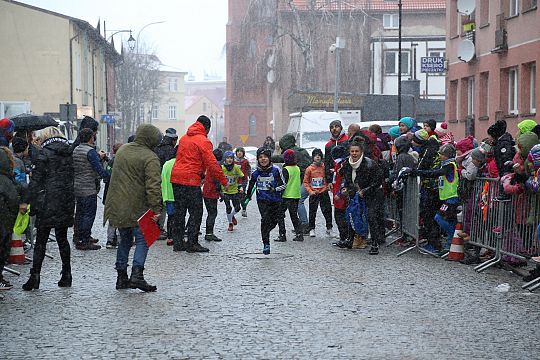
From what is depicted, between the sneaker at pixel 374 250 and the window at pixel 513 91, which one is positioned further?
the window at pixel 513 91

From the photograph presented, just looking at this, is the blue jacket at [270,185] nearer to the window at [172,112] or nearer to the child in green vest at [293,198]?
the child in green vest at [293,198]

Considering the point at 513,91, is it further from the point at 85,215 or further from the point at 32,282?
the point at 32,282

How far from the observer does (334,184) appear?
58.9 feet

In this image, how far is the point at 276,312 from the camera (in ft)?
33.3

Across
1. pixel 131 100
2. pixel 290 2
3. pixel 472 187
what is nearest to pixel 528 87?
pixel 472 187

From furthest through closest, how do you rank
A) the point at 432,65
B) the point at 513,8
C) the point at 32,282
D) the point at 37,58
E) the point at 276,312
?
the point at 37,58 → the point at 432,65 → the point at 513,8 → the point at 32,282 → the point at 276,312

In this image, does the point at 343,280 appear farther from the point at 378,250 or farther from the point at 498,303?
the point at 378,250

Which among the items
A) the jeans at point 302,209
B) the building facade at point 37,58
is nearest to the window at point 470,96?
the jeans at point 302,209

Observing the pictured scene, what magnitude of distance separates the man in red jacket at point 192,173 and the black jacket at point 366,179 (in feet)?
6.24

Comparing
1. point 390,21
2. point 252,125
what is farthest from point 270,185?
point 252,125

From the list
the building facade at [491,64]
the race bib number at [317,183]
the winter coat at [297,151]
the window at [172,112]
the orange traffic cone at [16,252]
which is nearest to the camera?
the orange traffic cone at [16,252]

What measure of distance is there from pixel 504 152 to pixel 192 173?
182 inches

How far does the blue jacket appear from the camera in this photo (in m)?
16.3

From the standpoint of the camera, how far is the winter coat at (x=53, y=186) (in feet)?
39.2
